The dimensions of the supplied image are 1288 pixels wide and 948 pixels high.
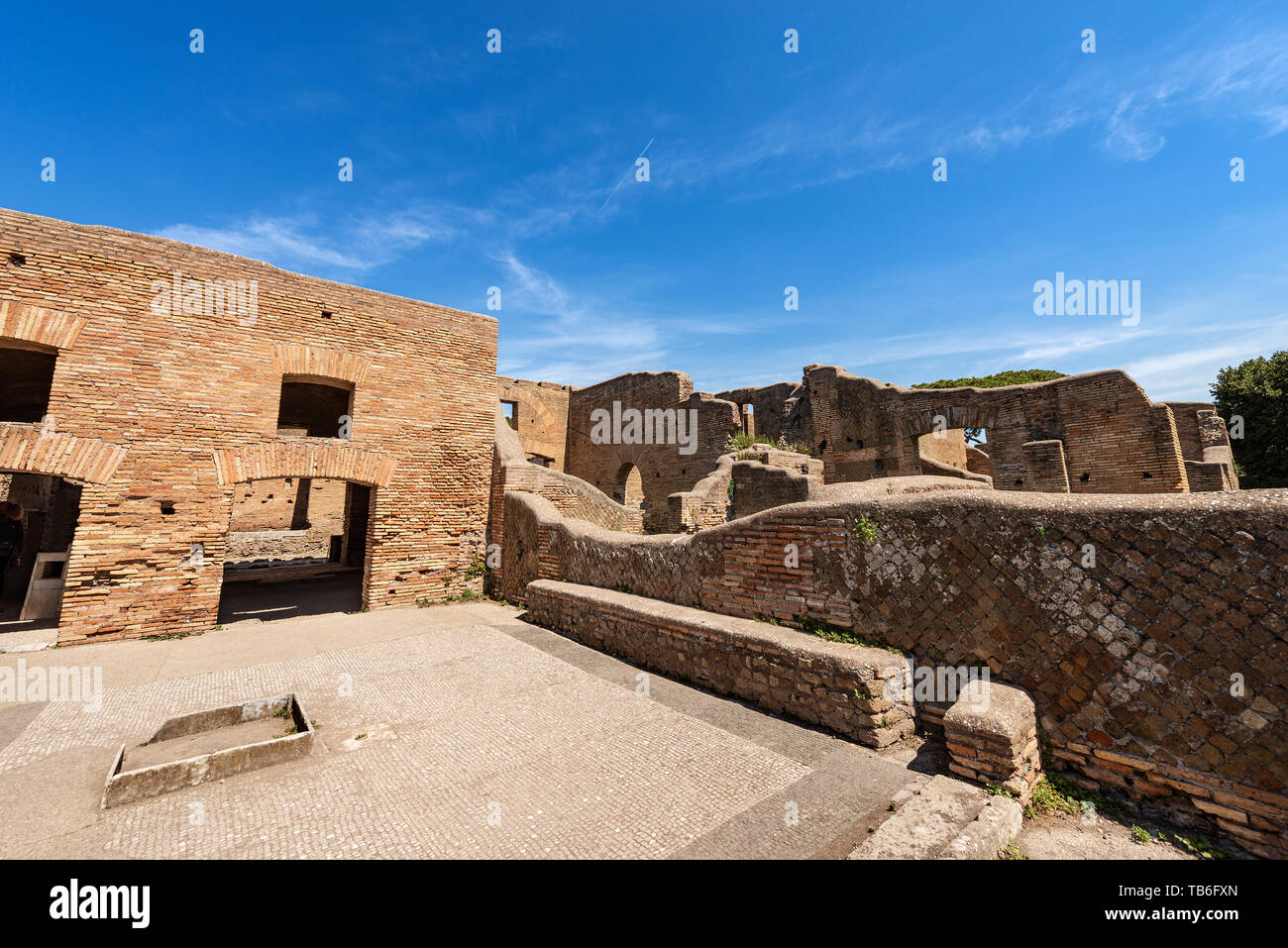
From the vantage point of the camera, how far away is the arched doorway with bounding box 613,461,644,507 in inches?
766

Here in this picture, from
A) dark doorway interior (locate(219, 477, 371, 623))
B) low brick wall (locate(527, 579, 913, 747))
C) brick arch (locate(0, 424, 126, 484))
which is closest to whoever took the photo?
low brick wall (locate(527, 579, 913, 747))


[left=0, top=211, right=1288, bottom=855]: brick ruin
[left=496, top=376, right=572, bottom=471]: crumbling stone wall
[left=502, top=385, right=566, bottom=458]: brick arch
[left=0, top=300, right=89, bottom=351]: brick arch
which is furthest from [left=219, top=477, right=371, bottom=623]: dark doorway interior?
[left=502, top=385, right=566, bottom=458]: brick arch

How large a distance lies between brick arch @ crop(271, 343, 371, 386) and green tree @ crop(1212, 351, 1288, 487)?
29062 millimetres

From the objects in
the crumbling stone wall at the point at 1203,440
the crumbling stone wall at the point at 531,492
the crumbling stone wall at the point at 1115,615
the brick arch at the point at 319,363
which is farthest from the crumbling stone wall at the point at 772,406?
the crumbling stone wall at the point at 1115,615

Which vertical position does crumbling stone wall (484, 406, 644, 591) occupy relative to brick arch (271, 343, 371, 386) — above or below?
below

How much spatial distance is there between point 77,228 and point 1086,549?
37.9ft

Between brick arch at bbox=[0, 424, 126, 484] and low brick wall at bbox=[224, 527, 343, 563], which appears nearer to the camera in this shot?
brick arch at bbox=[0, 424, 126, 484]

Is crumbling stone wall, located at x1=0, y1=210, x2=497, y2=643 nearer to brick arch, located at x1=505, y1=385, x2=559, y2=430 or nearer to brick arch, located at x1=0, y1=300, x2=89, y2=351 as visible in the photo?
brick arch, located at x1=0, y1=300, x2=89, y2=351

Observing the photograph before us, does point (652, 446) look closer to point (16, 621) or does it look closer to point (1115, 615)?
point (16, 621)

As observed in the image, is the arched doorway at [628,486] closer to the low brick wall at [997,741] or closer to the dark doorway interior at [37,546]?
the dark doorway interior at [37,546]

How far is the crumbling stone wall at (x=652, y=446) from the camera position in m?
15.9

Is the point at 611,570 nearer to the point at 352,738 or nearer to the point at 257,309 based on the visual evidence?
the point at 352,738
